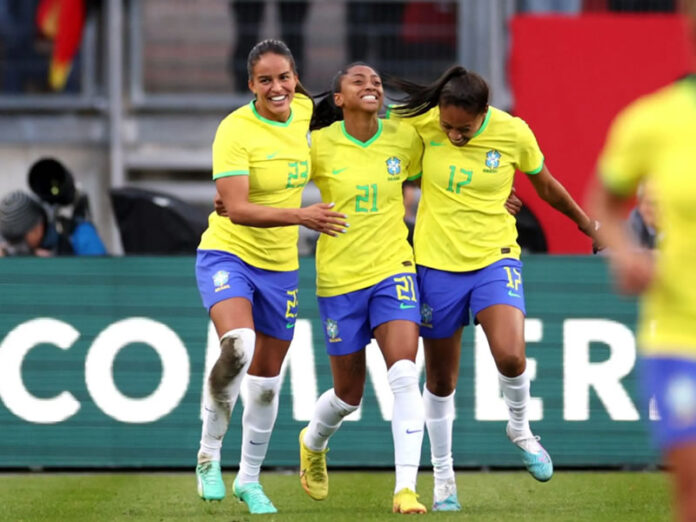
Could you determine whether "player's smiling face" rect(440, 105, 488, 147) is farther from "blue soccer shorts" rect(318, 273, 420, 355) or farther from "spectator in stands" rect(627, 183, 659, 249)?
"spectator in stands" rect(627, 183, 659, 249)

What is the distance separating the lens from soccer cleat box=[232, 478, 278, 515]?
298 inches

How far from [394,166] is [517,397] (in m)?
1.33

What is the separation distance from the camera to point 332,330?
298 inches

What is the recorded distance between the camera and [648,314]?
424 centimetres

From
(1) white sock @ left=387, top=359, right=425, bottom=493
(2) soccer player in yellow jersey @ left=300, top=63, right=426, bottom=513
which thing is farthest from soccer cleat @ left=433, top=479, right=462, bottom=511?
(1) white sock @ left=387, top=359, right=425, bottom=493

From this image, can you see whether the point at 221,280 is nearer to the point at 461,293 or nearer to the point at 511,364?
the point at 461,293

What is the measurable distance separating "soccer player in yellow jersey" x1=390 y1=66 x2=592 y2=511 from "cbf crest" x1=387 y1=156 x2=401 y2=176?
14 cm

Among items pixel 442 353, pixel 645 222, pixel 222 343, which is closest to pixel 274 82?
pixel 222 343

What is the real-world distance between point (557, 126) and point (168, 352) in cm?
541

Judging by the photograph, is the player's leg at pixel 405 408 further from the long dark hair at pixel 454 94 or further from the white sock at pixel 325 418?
the long dark hair at pixel 454 94

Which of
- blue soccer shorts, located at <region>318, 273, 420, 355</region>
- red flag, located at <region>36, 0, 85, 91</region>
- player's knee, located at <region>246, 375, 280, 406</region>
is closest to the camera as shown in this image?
blue soccer shorts, located at <region>318, 273, 420, 355</region>

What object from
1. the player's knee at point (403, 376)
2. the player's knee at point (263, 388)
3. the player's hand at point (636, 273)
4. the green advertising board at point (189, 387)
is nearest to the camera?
the player's hand at point (636, 273)

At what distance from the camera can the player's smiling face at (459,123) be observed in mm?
7277

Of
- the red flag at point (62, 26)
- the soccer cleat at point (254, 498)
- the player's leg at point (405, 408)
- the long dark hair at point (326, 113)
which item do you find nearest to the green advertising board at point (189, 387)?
the soccer cleat at point (254, 498)
